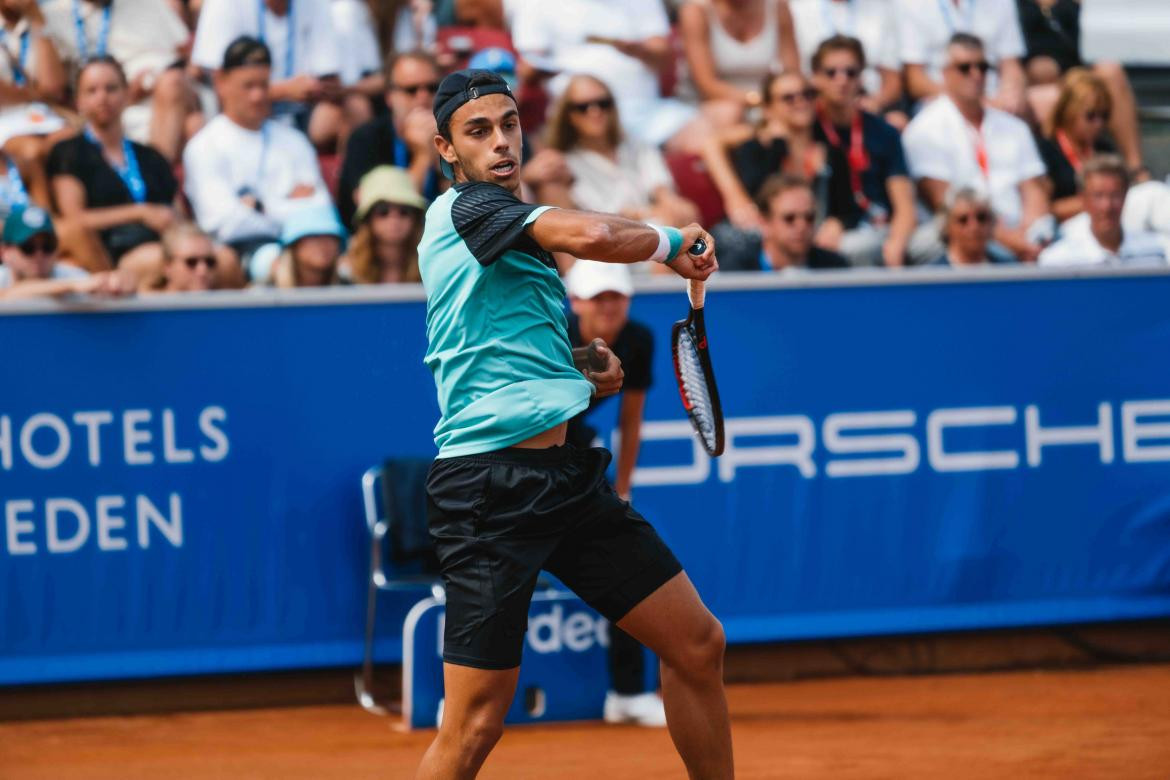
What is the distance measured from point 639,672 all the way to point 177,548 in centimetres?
187

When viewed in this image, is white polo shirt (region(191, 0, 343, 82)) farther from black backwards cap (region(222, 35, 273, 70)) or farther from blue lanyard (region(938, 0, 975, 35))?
blue lanyard (region(938, 0, 975, 35))

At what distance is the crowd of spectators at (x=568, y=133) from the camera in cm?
757

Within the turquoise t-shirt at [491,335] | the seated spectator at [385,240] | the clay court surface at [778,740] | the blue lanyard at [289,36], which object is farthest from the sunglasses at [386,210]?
the turquoise t-shirt at [491,335]

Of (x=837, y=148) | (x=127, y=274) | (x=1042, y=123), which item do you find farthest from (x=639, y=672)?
(x=1042, y=123)

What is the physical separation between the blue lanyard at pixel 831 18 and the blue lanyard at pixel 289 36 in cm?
310

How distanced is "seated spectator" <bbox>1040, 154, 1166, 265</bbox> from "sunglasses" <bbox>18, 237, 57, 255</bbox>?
15.5 ft

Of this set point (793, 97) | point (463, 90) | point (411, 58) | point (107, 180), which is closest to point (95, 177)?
point (107, 180)

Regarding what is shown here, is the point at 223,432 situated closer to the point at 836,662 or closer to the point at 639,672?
the point at 639,672

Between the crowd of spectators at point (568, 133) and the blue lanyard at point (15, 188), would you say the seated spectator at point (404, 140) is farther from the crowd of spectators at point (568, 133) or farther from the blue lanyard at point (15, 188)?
the blue lanyard at point (15, 188)

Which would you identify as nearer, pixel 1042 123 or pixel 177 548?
pixel 177 548

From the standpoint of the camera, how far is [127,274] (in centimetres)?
643

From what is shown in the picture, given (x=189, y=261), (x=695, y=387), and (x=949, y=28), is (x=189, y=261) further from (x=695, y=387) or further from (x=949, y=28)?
(x=949, y=28)

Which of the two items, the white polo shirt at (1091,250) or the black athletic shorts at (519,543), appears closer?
the black athletic shorts at (519,543)

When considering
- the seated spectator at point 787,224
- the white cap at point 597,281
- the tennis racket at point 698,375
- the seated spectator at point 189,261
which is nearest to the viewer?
the tennis racket at point 698,375
